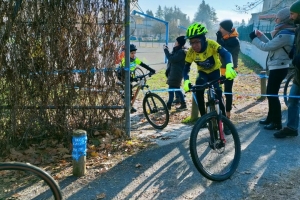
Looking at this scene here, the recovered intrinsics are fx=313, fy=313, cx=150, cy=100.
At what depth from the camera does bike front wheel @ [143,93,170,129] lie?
638 centimetres

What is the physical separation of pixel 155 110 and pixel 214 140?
2.48m

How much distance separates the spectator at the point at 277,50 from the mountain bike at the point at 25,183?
4010mm

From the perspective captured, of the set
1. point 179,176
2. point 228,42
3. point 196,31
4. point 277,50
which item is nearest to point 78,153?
point 179,176

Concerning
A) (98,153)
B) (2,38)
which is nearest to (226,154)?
(98,153)

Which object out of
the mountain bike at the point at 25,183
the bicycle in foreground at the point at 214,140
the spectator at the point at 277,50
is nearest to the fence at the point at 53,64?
the mountain bike at the point at 25,183

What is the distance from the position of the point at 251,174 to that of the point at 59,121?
10.1ft

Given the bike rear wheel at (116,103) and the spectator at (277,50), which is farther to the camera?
the bike rear wheel at (116,103)

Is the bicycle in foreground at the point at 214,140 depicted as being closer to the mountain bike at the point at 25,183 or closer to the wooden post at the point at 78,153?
the wooden post at the point at 78,153

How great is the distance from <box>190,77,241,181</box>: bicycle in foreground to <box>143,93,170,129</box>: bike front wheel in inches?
77.1

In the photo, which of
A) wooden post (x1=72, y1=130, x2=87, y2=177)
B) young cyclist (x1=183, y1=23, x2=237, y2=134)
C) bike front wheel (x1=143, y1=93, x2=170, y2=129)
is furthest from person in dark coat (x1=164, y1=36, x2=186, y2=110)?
wooden post (x1=72, y1=130, x2=87, y2=177)

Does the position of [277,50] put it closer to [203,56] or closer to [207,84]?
[203,56]

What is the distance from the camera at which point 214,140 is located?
416 cm

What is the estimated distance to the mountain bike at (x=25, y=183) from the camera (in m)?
2.70

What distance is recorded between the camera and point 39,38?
4746 millimetres
